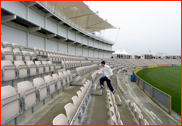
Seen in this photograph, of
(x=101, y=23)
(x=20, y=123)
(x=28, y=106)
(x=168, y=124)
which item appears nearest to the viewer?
(x=20, y=123)

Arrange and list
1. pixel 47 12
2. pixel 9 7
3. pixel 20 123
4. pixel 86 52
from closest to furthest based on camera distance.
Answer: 1. pixel 20 123
2. pixel 9 7
3. pixel 47 12
4. pixel 86 52

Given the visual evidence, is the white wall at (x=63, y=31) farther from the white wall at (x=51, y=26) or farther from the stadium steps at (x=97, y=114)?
the stadium steps at (x=97, y=114)

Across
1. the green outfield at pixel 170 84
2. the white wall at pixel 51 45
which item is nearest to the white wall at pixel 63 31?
the white wall at pixel 51 45

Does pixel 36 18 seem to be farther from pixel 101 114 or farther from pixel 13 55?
pixel 101 114

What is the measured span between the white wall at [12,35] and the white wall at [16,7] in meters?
1.44

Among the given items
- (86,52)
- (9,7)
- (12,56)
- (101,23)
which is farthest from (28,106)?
(101,23)

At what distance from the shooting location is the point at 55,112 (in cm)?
263

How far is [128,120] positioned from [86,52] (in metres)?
18.7

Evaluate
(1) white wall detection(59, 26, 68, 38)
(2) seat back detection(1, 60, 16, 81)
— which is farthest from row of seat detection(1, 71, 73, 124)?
(1) white wall detection(59, 26, 68, 38)

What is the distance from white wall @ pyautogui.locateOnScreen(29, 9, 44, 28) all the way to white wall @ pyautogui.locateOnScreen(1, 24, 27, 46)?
147 centimetres

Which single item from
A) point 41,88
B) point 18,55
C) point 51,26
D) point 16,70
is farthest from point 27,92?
point 51,26

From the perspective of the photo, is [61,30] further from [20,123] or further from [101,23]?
[101,23]

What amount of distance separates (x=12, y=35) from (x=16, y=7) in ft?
7.22

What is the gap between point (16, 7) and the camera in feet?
24.6
